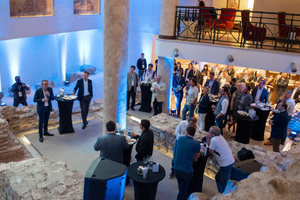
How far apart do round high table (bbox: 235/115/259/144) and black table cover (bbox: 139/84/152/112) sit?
10.7 ft

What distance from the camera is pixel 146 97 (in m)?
10.6

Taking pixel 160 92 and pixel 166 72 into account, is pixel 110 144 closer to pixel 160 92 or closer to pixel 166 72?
pixel 160 92

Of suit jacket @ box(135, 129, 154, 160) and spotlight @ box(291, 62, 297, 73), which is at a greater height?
spotlight @ box(291, 62, 297, 73)

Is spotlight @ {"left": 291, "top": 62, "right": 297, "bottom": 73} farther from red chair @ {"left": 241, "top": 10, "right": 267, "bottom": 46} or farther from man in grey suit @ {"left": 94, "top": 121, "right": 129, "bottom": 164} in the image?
man in grey suit @ {"left": 94, "top": 121, "right": 129, "bottom": 164}

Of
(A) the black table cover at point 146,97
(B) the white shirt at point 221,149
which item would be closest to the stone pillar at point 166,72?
(A) the black table cover at point 146,97

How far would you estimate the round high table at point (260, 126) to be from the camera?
28.9ft

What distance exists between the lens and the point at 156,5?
14.5 metres

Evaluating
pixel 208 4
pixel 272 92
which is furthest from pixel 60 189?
pixel 208 4

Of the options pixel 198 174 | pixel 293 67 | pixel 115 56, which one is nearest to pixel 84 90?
pixel 115 56

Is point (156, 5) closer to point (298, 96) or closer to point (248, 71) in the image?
point (248, 71)

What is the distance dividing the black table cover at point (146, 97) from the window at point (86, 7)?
5587 mm

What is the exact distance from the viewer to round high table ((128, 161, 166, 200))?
16.9 feet

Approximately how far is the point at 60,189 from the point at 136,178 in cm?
124

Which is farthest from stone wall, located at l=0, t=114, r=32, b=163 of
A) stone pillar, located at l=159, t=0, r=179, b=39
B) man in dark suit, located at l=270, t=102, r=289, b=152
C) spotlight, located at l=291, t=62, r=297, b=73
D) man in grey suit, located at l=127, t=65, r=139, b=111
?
spotlight, located at l=291, t=62, r=297, b=73
